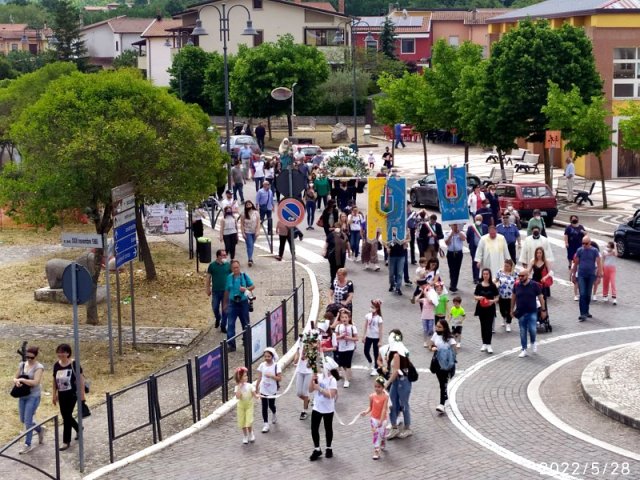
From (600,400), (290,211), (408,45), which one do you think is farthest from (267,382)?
(408,45)

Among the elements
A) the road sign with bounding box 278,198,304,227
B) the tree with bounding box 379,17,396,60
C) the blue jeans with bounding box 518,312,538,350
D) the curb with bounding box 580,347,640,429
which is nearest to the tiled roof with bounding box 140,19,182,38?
the tree with bounding box 379,17,396,60

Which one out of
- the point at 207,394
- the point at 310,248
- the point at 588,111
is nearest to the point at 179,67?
the point at 588,111

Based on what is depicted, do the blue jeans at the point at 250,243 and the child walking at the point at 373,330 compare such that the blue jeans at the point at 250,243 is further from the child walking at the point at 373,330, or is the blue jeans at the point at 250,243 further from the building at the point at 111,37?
the building at the point at 111,37

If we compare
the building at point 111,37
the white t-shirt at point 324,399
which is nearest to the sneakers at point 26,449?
the white t-shirt at point 324,399

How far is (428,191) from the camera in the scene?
129 ft

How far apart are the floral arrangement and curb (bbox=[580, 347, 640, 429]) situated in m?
19.9

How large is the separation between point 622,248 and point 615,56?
2253 centimetres

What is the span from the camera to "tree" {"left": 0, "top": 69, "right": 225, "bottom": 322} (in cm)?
2261

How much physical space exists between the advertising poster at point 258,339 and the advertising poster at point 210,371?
1299 millimetres

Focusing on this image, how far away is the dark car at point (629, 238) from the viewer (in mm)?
27984

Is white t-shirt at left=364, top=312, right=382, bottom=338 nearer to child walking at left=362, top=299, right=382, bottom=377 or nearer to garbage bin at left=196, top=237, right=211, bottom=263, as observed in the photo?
child walking at left=362, top=299, right=382, bottom=377

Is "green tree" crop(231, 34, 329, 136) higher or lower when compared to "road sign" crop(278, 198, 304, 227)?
higher

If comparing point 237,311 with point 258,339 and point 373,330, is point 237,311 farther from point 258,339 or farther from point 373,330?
point 373,330

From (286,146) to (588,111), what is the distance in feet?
39.3
